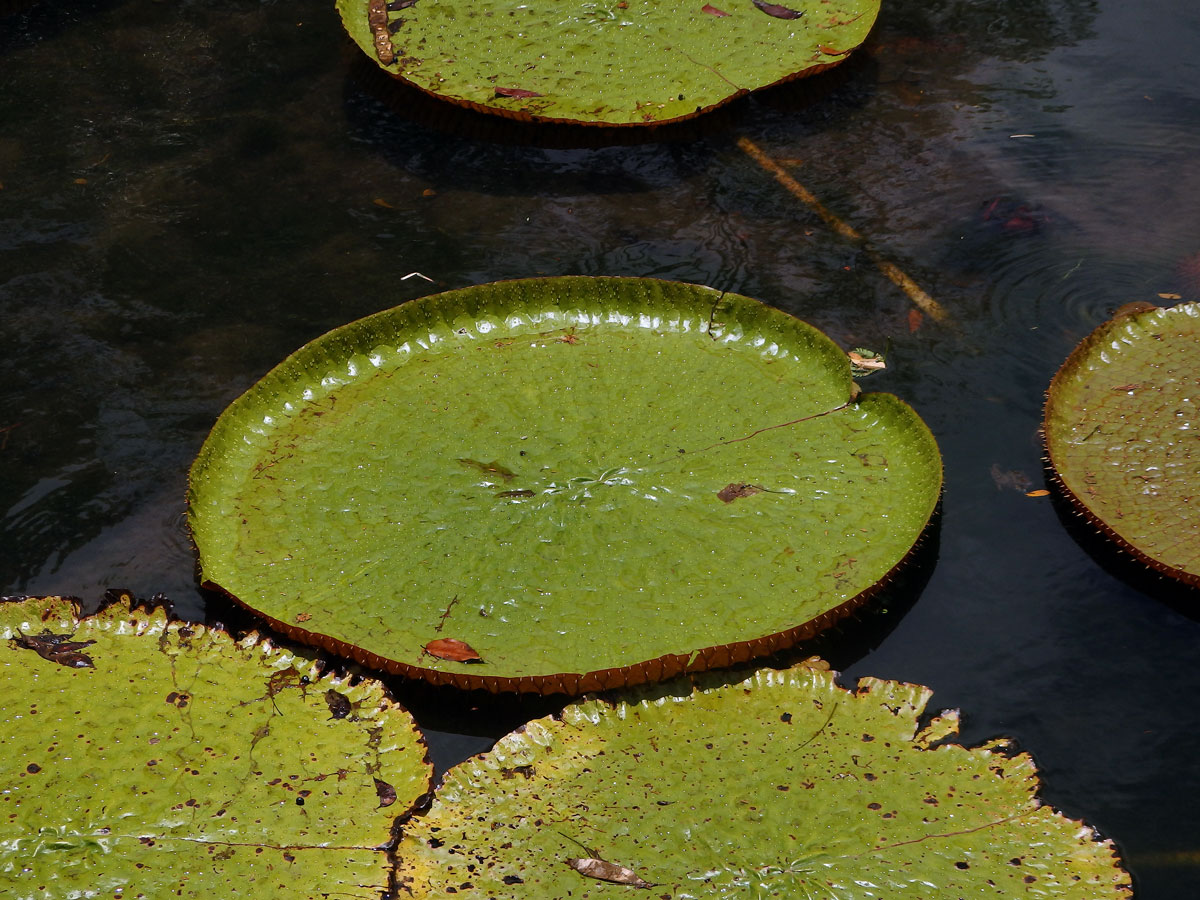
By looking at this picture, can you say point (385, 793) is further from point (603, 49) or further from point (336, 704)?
point (603, 49)

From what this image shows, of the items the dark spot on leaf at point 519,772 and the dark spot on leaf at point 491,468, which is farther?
the dark spot on leaf at point 491,468

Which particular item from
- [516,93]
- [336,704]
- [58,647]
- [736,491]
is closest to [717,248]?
[516,93]

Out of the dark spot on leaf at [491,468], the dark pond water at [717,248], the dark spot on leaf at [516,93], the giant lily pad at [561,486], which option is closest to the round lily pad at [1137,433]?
the dark pond water at [717,248]

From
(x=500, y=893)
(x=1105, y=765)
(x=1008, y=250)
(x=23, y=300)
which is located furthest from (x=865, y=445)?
(x=23, y=300)

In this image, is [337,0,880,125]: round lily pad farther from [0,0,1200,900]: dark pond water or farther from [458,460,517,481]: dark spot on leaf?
[458,460,517,481]: dark spot on leaf

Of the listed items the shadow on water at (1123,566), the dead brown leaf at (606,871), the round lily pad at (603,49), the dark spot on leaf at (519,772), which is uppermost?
the round lily pad at (603,49)

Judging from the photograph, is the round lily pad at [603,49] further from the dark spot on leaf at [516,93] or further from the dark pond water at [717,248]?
the dark pond water at [717,248]
